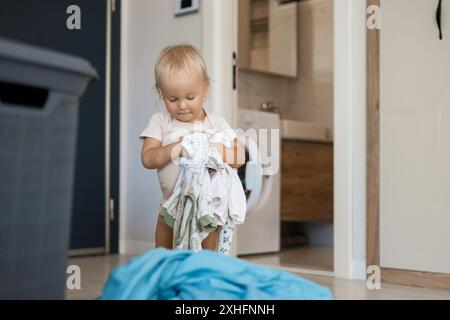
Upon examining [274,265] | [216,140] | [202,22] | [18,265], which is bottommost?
[274,265]

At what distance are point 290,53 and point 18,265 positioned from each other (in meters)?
3.45

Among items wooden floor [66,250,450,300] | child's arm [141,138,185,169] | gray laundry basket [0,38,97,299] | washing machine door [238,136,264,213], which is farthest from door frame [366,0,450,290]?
gray laundry basket [0,38,97,299]

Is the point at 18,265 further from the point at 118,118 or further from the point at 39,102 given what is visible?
the point at 118,118

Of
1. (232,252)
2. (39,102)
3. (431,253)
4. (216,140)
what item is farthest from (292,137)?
(39,102)

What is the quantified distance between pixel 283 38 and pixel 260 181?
1.46 meters

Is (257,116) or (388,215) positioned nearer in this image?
(388,215)

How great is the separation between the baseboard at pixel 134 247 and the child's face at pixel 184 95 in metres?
1.65

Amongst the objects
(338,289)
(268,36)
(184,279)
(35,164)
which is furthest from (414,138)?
(268,36)

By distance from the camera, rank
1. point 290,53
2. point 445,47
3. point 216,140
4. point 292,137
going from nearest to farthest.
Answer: point 216,140
point 445,47
point 292,137
point 290,53

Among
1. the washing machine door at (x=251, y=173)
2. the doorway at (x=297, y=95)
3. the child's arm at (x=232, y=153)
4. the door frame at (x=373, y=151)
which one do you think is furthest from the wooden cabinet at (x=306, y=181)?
the child's arm at (x=232, y=153)

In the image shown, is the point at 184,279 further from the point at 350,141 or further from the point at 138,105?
the point at 138,105

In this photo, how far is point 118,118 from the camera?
11.3 ft

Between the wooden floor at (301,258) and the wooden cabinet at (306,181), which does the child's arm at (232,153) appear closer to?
the wooden floor at (301,258)

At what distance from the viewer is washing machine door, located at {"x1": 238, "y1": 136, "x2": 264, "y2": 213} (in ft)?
10.1
